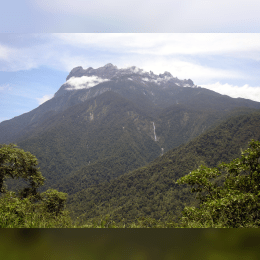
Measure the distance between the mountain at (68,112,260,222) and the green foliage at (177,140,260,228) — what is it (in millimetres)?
61148

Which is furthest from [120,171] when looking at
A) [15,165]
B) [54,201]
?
[15,165]

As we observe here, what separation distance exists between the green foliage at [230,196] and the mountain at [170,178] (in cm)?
6115

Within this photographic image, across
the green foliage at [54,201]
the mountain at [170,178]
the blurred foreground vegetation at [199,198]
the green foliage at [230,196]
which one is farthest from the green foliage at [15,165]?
the mountain at [170,178]

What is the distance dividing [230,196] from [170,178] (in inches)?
3362

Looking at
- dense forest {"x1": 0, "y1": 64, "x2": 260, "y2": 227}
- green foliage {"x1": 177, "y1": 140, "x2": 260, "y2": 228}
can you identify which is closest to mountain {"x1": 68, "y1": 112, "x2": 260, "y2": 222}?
dense forest {"x1": 0, "y1": 64, "x2": 260, "y2": 227}

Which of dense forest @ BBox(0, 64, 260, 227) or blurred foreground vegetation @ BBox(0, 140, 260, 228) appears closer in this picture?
blurred foreground vegetation @ BBox(0, 140, 260, 228)

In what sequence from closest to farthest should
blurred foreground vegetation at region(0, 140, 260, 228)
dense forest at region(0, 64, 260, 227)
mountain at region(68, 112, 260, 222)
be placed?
blurred foreground vegetation at region(0, 140, 260, 228) → dense forest at region(0, 64, 260, 227) → mountain at region(68, 112, 260, 222)

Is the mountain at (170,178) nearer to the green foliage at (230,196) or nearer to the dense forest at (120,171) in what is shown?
the dense forest at (120,171)

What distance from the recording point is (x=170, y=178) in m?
84.7

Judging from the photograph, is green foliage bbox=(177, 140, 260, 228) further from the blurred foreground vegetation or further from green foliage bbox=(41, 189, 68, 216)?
green foliage bbox=(41, 189, 68, 216)

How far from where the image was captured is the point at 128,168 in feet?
461

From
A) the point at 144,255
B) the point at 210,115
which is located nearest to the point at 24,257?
the point at 144,255

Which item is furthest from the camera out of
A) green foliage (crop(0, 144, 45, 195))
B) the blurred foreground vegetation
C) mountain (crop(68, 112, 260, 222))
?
mountain (crop(68, 112, 260, 222))

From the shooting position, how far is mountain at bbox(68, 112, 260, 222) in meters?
68.4
